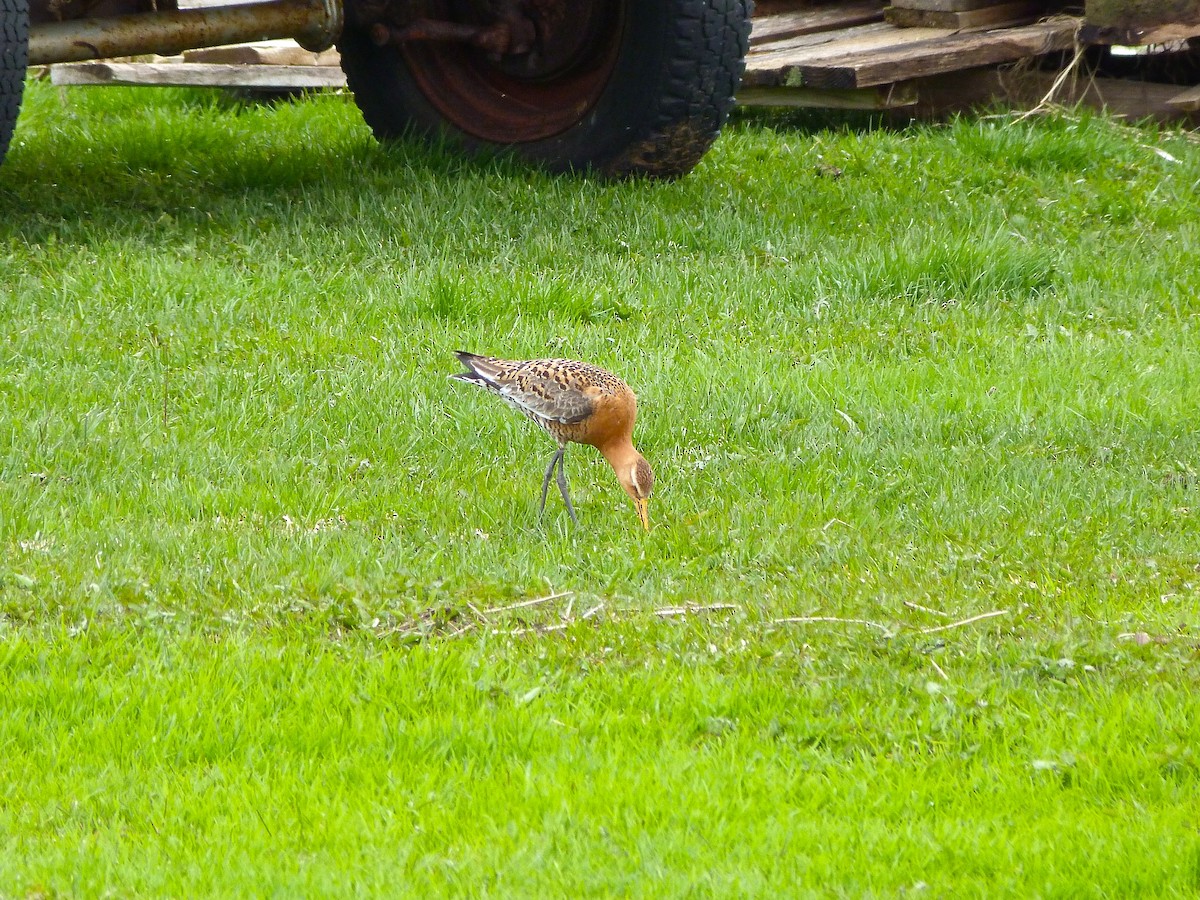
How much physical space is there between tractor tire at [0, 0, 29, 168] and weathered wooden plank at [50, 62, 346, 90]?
5.55 metres

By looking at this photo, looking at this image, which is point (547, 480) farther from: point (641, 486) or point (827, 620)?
point (827, 620)

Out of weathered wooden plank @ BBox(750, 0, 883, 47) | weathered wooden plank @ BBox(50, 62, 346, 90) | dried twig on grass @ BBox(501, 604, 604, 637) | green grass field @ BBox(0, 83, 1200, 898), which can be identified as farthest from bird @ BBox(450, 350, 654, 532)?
weathered wooden plank @ BBox(50, 62, 346, 90)

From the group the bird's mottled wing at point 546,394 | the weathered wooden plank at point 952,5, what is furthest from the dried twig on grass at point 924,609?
the weathered wooden plank at point 952,5

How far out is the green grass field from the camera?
3.71 metres

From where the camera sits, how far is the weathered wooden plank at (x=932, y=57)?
1096 cm

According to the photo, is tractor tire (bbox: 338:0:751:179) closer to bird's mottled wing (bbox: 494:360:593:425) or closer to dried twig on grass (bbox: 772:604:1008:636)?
bird's mottled wing (bbox: 494:360:593:425)

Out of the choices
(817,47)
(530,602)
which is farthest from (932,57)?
(530,602)

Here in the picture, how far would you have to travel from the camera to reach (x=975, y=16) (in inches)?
456

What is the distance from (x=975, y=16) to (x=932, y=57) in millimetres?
805

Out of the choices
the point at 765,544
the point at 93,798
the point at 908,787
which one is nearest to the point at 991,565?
the point at 765,544

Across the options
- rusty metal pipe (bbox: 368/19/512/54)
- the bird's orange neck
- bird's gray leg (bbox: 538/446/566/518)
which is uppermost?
rusty metal pipe (bbox: 368/19/512/54)

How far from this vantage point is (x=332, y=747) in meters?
4.07

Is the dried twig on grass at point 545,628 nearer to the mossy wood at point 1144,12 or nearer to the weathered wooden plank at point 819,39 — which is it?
the mossy wood at point 1144,12

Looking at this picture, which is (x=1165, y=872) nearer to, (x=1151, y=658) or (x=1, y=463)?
(x=1151, y=658)
